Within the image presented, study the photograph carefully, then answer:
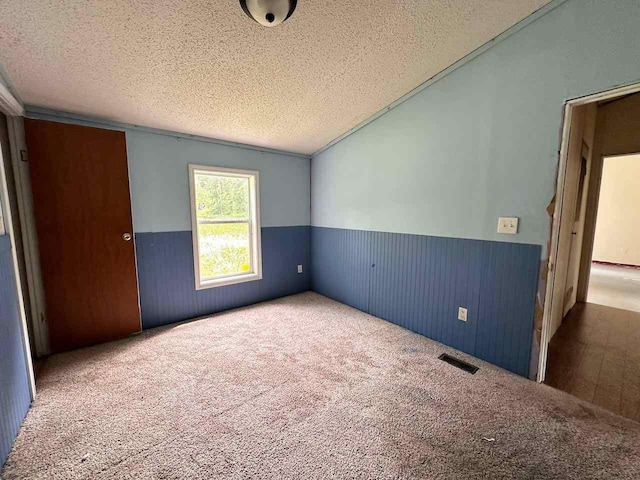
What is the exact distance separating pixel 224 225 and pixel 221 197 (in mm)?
350

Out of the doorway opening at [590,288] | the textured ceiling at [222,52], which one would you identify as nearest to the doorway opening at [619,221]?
the doorway opening at [590,288]

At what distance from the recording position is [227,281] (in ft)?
A: 10.7

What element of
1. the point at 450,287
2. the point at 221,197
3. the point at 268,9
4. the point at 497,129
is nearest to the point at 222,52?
the point at 268,9

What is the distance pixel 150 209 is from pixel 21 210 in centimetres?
88

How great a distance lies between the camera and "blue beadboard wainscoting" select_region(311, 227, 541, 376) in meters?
1.97

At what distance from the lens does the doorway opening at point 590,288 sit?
1782 mm

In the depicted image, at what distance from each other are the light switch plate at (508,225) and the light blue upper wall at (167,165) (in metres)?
2.63

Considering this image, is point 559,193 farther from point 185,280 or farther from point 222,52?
point 185,280

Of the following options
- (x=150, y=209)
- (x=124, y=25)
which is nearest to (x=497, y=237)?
(x=124, y=25)

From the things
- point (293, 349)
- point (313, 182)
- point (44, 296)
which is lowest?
point (293, 349)

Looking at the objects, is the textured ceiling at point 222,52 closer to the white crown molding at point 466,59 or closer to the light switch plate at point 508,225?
the white crown molding at point 466,59

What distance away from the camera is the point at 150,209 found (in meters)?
2.68

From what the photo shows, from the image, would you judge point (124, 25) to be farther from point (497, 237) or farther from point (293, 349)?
point (497, 237)

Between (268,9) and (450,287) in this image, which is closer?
(268,9)
